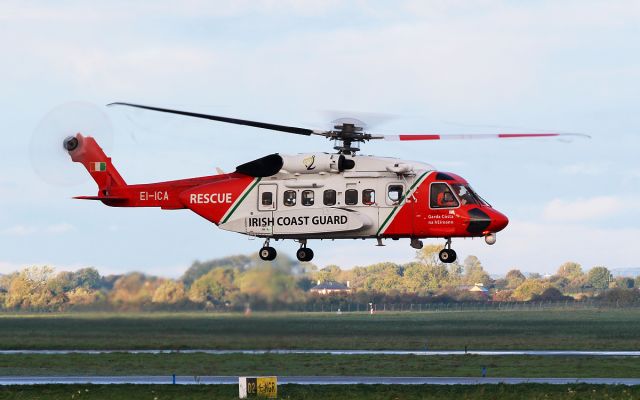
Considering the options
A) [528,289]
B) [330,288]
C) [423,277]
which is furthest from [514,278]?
[330,288]

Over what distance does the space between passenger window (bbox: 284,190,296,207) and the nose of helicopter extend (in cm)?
729

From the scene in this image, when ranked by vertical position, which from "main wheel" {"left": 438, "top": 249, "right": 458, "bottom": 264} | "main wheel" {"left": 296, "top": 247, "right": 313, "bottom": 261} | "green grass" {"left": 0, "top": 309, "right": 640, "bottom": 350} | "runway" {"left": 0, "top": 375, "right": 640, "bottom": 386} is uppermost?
"main wheel" {"left": 296, "top": 247, "right": 313, "bottom": 261}

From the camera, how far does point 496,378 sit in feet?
189

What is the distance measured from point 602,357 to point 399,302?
6907cm

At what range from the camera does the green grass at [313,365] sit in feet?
203

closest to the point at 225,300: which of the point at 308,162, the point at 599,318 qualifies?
the point at 308,162

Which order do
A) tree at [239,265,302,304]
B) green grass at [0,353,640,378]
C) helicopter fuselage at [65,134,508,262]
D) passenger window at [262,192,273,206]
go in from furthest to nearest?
green grass at [0,353,640,378] → tree at [239,265,302,304] → passenger window at [262,192,273,206] → helicopter fuselage at [65,134,508,262]

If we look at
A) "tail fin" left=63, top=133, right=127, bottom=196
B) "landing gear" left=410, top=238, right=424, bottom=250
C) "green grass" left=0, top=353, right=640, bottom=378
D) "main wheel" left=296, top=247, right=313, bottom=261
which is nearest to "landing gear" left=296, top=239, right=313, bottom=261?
"main wheel" left=296, top=247, right=313, bottom=261

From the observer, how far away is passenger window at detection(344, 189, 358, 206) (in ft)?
140

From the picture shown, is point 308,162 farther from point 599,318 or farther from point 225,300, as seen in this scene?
point 599,318

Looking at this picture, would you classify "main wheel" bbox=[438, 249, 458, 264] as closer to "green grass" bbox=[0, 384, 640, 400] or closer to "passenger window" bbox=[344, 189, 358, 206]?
"passenger window" bbox=[344, 189, 358, 206]

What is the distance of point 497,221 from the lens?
139 feet

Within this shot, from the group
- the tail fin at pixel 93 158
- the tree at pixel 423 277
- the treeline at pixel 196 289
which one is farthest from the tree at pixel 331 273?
the tree at pixel 423 277

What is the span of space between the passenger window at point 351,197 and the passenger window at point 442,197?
2.76m
